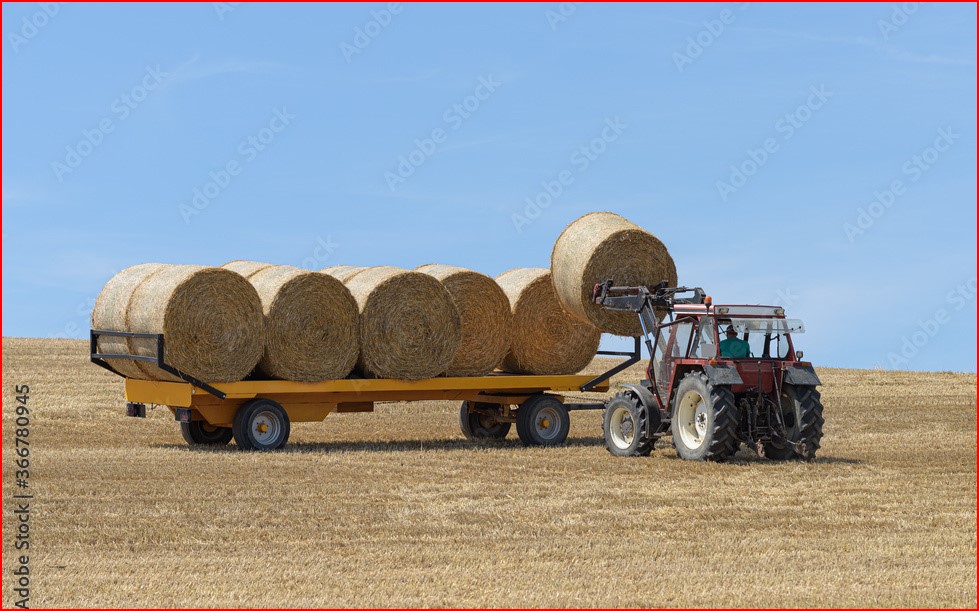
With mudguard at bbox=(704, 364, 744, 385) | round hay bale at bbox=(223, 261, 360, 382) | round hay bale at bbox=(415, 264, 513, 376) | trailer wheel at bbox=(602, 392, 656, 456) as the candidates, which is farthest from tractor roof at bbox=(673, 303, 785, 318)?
round hay bale at bbox=(223, 261, 360, 382)

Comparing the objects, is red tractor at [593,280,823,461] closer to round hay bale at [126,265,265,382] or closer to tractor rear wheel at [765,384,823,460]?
tractor rear wheel at [765,384,823,460]

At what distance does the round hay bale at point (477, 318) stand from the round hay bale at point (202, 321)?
310 cm

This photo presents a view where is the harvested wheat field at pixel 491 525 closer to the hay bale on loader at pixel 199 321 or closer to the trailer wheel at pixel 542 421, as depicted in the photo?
the trailer wheel at pixel 542 421

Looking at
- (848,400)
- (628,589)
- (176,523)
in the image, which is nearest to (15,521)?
(176,523)

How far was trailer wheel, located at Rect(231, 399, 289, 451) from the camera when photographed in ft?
57.0

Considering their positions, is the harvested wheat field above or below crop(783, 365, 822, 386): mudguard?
below

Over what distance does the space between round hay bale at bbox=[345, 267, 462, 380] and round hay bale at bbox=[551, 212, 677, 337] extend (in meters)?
1.60

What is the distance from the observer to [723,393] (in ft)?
49.6

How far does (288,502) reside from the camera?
40.5 ft

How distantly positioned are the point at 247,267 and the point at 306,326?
1880 millimetres

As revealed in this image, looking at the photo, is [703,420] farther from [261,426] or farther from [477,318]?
[261,426]

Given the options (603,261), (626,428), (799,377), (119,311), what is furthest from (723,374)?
(119,311)

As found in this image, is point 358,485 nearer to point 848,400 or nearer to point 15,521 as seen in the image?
point 15,521

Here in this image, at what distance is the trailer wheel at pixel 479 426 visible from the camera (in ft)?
65.9
